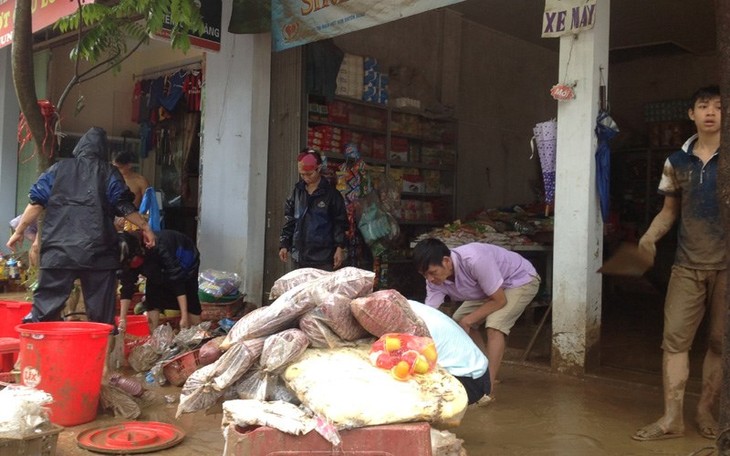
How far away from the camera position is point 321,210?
21.4 ft

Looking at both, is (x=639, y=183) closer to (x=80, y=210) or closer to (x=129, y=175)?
(x=129, y=175)

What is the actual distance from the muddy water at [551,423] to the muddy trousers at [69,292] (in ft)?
2.61

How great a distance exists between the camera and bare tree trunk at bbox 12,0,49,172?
16.8 feet

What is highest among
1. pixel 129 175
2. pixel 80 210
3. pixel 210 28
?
pixel 210 28

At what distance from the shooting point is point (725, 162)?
2.30m

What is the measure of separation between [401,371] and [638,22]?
8889mm

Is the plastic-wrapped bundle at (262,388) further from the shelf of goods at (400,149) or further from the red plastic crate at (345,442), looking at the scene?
the shelf of goods at (400,149)

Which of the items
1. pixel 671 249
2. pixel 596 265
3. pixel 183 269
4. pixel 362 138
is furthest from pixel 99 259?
pixel 671 249

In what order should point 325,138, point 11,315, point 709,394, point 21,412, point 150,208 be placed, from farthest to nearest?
point 325,138
point 150,208
point 11,315
point 709,394
point 21,412

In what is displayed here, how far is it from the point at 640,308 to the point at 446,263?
6.20 meters

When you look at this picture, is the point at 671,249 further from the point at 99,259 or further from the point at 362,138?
the point at 99,259

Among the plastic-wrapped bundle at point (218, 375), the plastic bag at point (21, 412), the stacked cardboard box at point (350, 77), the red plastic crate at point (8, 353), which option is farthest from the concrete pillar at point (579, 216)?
the red plastic crate at point (8, 353)

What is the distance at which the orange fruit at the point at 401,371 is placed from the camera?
2.71m

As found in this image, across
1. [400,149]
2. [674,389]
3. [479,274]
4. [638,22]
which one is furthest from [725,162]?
[638,22]
